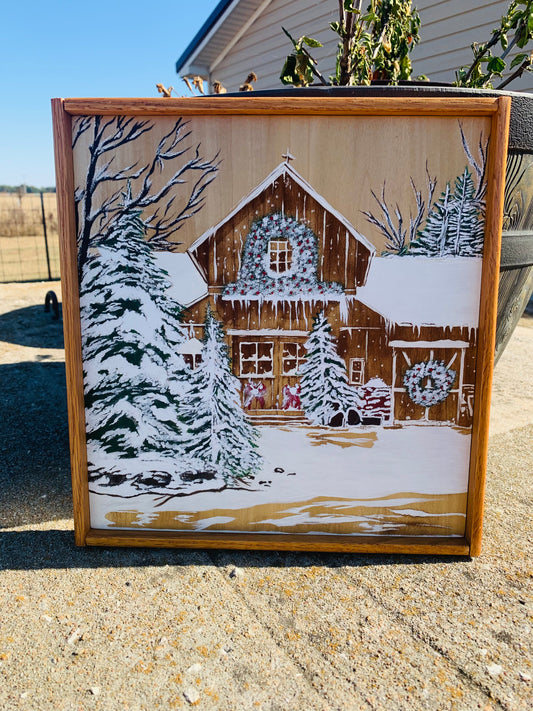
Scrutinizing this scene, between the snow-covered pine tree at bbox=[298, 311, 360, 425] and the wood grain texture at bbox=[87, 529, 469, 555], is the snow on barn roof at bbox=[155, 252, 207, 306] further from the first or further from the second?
the wood grain texture at bbox=[87, 529, 469, 555]

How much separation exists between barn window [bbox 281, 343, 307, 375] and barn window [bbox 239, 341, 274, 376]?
5 centimetres

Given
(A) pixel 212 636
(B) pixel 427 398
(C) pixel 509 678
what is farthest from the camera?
(B) pixel 427 398

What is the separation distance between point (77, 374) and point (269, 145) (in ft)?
3.32

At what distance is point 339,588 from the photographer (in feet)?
6.15

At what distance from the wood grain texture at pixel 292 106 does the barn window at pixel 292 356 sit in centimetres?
75

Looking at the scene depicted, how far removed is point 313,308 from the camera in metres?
1.95

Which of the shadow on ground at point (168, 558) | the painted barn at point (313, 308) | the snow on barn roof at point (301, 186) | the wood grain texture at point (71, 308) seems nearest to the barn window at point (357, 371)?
the painted barn at point (313, 308)

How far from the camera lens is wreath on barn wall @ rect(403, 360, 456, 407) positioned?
1.98m

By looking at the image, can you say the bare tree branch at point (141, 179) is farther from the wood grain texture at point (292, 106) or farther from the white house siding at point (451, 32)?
the white house siding at point (451, 32)

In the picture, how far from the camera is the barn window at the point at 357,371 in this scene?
1.98 metres

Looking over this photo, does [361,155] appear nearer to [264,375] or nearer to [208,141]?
[208,141]

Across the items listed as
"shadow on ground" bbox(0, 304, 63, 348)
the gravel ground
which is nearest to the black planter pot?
the gravel ground

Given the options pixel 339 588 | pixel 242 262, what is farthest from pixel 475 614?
pixel 242 262

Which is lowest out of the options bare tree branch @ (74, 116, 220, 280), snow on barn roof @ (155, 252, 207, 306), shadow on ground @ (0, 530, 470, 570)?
shadow on ground @ (0, 530, 470, 570)
